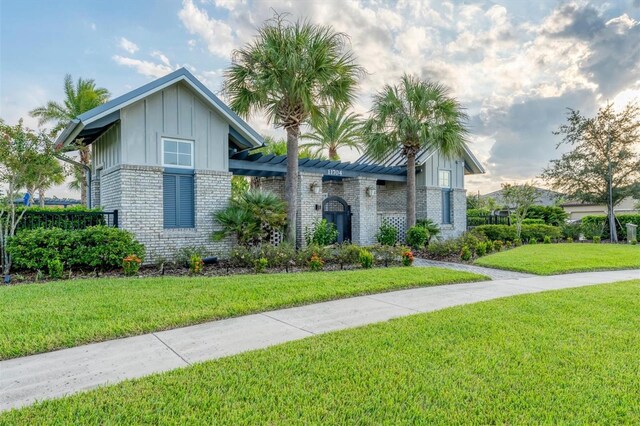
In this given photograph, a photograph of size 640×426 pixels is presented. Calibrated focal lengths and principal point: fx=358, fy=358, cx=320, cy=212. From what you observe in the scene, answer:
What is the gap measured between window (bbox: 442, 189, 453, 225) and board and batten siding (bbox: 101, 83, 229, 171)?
40.0ft

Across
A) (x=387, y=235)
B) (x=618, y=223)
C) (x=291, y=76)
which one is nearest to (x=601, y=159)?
(x=618, y=223)

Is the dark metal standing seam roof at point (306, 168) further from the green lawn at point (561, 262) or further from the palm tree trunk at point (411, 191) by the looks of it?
the green lawn at point (561, 262)

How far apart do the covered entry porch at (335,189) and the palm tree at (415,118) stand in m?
1.53

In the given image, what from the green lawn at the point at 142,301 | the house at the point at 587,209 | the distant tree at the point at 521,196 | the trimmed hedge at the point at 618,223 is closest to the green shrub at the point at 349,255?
the green lawn at the point at 142,301

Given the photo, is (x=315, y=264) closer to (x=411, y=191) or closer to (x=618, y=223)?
(x=411, y=191)

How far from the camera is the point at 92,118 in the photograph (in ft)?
31.5

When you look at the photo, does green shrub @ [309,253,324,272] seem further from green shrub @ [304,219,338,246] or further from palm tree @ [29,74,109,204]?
palm tree @ [29,74,109,204]

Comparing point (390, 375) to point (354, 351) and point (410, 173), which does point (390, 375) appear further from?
point (410, 173)

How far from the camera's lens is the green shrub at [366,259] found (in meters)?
10.4

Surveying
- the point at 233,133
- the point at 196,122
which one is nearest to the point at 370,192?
the point at 233,133

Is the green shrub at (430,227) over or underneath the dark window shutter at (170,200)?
underneath

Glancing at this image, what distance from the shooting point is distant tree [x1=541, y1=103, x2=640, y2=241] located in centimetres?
2164

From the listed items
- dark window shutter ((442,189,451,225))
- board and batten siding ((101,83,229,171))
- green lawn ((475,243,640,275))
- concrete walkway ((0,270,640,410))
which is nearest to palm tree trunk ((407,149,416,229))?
dark window shutter ((442,189,451,225))

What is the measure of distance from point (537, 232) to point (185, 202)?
18845mm
